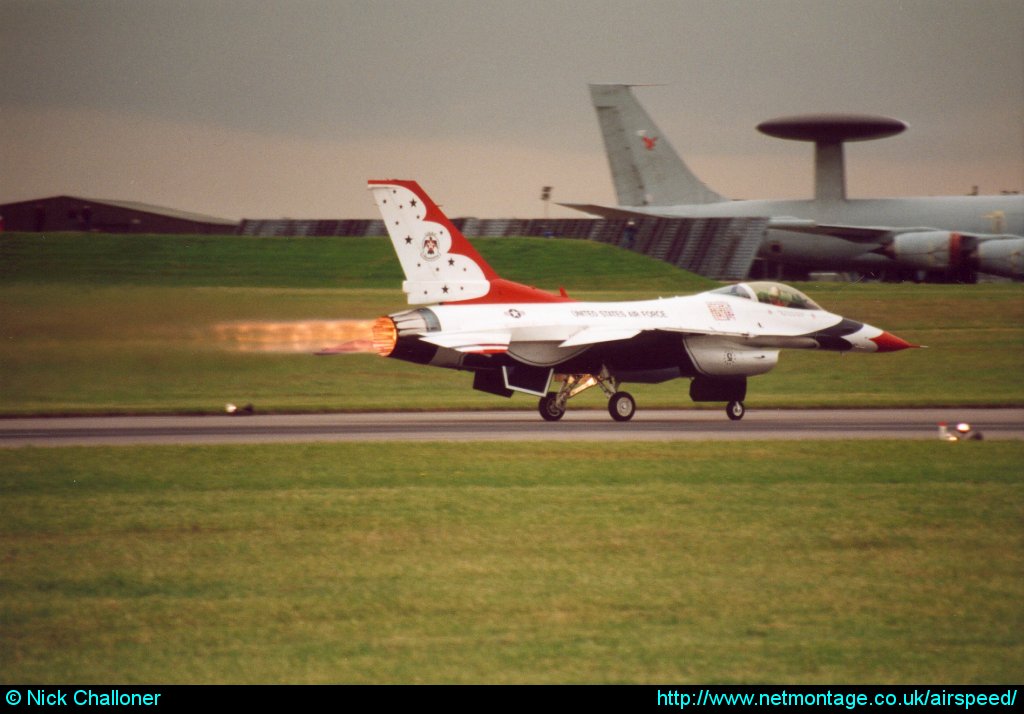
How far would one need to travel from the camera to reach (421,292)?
77.8 ft

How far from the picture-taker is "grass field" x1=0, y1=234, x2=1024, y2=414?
21.1 meters

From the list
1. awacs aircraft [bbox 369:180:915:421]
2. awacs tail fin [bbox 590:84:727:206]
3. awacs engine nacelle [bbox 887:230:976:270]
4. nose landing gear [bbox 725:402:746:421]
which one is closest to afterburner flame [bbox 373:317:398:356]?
awacs aircraft [bbox 369:180:915:421]

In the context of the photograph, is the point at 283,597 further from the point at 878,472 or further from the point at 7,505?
the point at 878,472

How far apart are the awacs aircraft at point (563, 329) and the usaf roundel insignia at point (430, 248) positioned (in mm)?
19

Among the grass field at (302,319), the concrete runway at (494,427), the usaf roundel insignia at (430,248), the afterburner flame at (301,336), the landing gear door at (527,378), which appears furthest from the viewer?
the landing gear door at (527,378)

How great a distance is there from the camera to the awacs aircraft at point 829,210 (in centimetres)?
5100

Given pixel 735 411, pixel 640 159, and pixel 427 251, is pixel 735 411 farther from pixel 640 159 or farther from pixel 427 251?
pixel 640 159

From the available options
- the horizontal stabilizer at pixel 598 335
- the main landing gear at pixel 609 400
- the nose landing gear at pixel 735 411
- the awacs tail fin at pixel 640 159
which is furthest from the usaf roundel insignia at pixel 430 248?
the awacs tail fin at pixel 640 159

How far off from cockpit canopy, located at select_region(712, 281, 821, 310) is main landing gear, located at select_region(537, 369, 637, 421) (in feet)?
9.49

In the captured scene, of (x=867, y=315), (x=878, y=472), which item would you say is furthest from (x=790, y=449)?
(x=867, y=315)

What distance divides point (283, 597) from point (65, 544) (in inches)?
127

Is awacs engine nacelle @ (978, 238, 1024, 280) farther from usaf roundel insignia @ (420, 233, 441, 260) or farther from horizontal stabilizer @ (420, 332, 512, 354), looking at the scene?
usaf roundel insignia @ (420, 233, 441, 260)

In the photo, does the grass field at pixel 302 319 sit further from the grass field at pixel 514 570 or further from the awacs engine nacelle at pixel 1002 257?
the grass field at pixel 514 570
